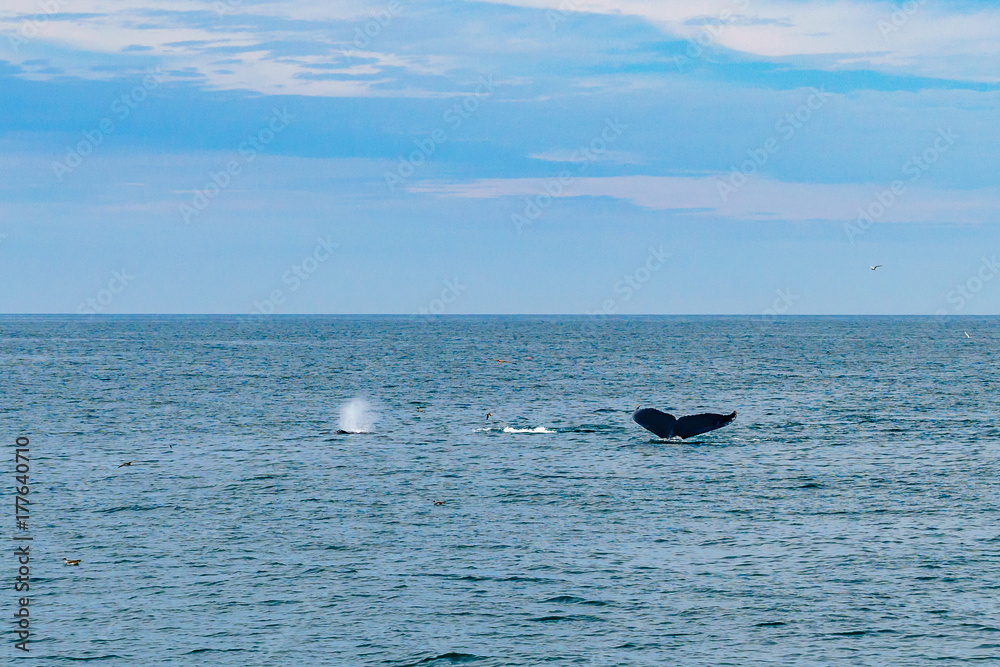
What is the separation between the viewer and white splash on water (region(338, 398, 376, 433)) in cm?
7988

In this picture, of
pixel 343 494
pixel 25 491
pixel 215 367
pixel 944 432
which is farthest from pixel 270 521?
pixel 215 367

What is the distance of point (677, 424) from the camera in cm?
7350

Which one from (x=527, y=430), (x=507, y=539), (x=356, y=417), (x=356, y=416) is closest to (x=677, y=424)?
(x=527, y=430)

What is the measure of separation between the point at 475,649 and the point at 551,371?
399 ft

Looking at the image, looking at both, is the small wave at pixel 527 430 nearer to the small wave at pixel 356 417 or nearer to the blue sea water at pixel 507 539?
the blue sea water at pixel 507 539

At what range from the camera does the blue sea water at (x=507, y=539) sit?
31406 mm

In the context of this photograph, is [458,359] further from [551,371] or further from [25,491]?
[25,491]

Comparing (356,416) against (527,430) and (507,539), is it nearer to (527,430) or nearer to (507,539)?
(527,430)

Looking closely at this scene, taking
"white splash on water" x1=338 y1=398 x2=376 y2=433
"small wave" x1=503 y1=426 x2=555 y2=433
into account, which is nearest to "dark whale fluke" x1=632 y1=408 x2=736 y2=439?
"small wave" x1=503 y1=426 x2=555 y2=433

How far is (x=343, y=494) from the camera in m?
52.1

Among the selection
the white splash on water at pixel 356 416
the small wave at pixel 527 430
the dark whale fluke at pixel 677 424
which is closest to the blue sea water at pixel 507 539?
the small wave at pixel 527 430

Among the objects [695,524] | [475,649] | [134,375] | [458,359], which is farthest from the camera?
[458,359]

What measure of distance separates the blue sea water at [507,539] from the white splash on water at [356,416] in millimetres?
1248

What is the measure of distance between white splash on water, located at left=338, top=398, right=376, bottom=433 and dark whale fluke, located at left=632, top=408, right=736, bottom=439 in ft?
65.9
